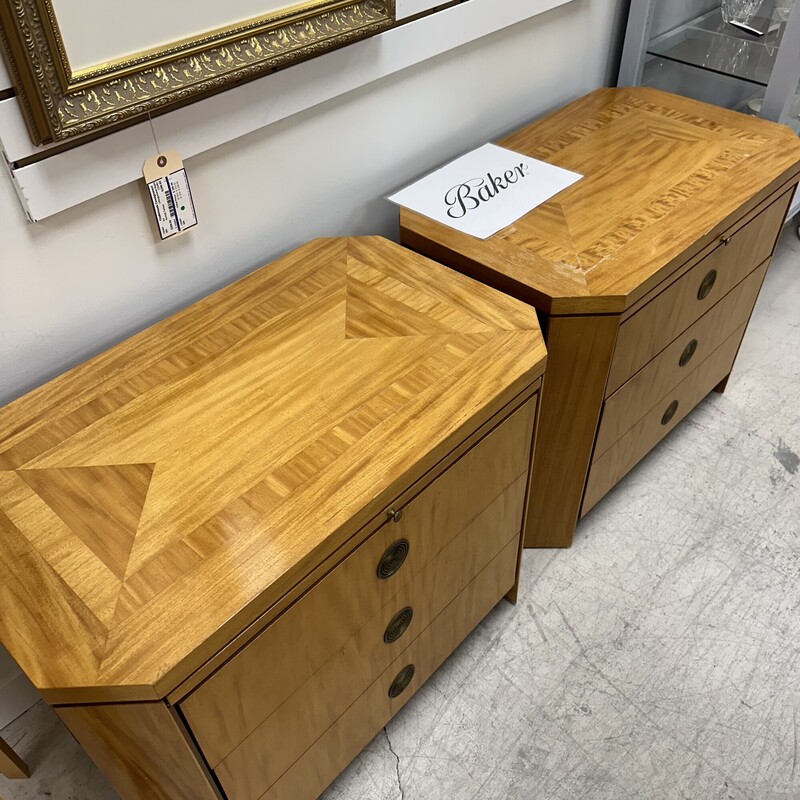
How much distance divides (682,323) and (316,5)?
804 mm

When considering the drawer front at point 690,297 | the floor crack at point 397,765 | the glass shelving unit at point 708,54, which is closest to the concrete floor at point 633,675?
the floor crack at point 397,765

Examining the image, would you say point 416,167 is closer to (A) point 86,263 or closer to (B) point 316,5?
→ (B) point 316,5

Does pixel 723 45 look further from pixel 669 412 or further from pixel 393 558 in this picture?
pixel 393 558

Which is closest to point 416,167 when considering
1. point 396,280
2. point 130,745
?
point 396,280

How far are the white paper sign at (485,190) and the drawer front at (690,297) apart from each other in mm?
263

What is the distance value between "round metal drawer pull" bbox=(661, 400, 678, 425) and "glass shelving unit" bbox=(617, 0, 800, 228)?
647 mm

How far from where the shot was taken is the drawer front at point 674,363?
1.33 metres

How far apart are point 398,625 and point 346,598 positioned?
0.19 metres

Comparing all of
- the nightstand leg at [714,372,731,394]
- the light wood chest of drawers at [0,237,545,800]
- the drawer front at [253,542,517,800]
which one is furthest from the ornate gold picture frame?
the nightstand leg at [714,372,731,394]

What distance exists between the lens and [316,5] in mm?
1025

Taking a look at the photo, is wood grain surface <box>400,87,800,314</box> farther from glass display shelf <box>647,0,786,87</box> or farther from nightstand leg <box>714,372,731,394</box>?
nightstand leg <box>714,372,731,394</box>

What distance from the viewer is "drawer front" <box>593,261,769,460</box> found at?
133 cm

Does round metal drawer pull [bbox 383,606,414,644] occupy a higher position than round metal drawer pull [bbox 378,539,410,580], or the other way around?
round metal drawer pull [bbox 378,539,410,580]

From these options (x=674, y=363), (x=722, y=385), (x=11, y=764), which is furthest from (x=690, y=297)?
(x=11, y=764)
